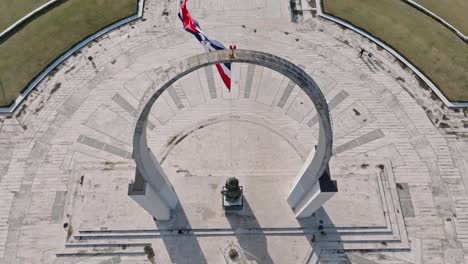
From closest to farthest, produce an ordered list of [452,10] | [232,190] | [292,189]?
1. [232,190]
2. [292,189]
3. [452,10]

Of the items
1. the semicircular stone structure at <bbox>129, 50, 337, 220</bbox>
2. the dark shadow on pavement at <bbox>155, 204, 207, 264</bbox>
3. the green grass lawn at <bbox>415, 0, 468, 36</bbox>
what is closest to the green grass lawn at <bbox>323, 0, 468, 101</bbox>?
the green grass lawn at <bbox>415, 0, 468, 36</bbox>

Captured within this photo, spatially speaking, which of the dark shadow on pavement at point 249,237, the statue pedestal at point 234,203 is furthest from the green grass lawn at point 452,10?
the statue pedestal at point 234,203

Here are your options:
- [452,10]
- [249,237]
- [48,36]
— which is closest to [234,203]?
[249,237]

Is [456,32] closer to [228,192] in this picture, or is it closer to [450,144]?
[450,144]

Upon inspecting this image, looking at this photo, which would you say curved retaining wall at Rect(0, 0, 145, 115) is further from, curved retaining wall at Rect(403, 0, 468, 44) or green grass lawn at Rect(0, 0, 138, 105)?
curved retaining wall at Rect(403, 0, 468, 44)

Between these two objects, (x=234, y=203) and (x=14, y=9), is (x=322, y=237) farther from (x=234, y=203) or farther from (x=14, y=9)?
(x=14, y=9)
